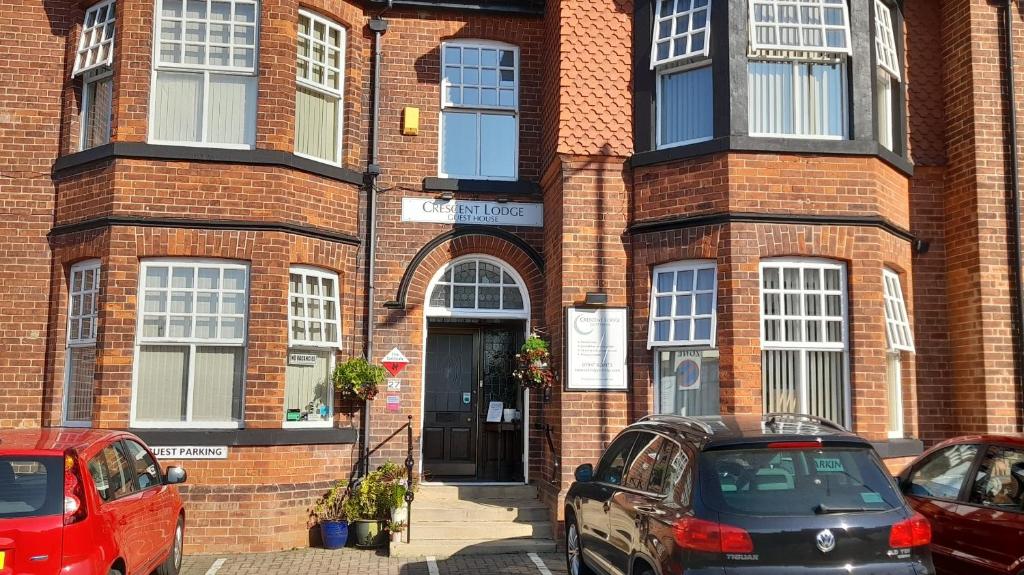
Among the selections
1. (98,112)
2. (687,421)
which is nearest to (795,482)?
(687,421)

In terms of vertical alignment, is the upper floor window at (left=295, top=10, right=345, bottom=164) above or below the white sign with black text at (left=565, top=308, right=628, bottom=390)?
above

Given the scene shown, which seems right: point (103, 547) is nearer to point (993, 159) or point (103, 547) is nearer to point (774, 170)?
Result: point (774, 170)

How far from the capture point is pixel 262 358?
33.6 ft

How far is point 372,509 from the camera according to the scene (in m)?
10.3

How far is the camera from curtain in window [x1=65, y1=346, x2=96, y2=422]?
1070 cm

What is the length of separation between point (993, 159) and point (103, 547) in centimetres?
1115

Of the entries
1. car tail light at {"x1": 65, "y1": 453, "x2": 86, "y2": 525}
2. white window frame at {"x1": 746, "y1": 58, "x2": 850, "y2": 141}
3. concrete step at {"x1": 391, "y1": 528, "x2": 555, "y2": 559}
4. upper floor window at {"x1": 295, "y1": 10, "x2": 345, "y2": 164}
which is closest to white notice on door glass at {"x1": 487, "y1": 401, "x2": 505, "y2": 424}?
concrete step at {"x1": 391, "y1": 528, "x2": 555, "y2": 559}

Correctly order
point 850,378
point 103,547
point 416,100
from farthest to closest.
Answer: point 416,100 → point 850,378 → point 103,547

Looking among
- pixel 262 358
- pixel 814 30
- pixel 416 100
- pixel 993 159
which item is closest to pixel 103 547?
pixel 262 358

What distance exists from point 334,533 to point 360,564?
86 cm

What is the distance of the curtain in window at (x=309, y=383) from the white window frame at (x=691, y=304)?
4.14m

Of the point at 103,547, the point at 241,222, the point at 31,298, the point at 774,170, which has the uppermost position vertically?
the point at 774,170

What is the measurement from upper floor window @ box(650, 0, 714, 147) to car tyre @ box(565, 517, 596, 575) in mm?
5198

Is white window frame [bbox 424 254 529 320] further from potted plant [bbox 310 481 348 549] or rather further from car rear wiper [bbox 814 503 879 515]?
car rear wiper [bbox 814 503 879 515]
